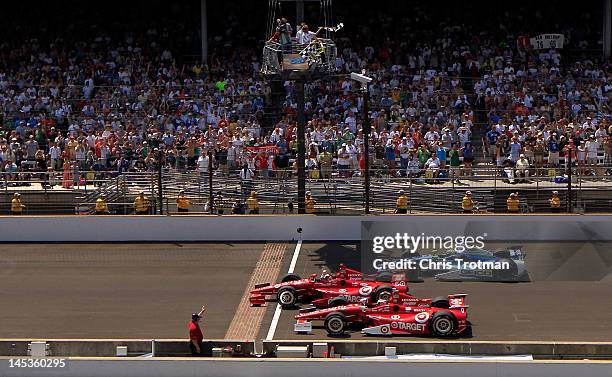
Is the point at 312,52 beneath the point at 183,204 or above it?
above

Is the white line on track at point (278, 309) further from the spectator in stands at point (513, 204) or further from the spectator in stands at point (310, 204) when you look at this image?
the spectator in stands at point (513, 204)

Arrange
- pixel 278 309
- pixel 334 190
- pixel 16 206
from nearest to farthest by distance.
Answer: pixel 278 309 < pixel 16 206 < pixel 334 190

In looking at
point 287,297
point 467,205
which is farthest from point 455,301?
point 467,205

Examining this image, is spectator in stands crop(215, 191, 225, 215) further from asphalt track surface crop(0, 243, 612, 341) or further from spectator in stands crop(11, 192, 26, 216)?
spectator in stands crop(11, 192, 26, 216)

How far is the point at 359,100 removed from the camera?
150ft

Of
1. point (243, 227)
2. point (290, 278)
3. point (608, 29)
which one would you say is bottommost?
point (290, 278)

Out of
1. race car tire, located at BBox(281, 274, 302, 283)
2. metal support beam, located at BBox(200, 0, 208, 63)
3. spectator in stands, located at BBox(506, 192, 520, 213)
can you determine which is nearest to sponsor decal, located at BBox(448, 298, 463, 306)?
race car tire, located at BBox(281, 274, 302, 283)

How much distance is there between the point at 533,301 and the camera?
30797 mm

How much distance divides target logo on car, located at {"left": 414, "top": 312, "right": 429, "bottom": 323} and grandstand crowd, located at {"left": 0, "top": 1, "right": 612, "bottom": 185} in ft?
35.8

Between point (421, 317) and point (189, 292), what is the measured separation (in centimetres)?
630

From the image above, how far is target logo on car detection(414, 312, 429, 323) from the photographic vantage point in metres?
27.7

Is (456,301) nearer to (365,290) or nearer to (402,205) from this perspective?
(365,290)

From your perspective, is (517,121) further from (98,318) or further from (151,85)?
(98,318)

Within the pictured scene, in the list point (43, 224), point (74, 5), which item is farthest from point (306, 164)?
point (74, 5)
